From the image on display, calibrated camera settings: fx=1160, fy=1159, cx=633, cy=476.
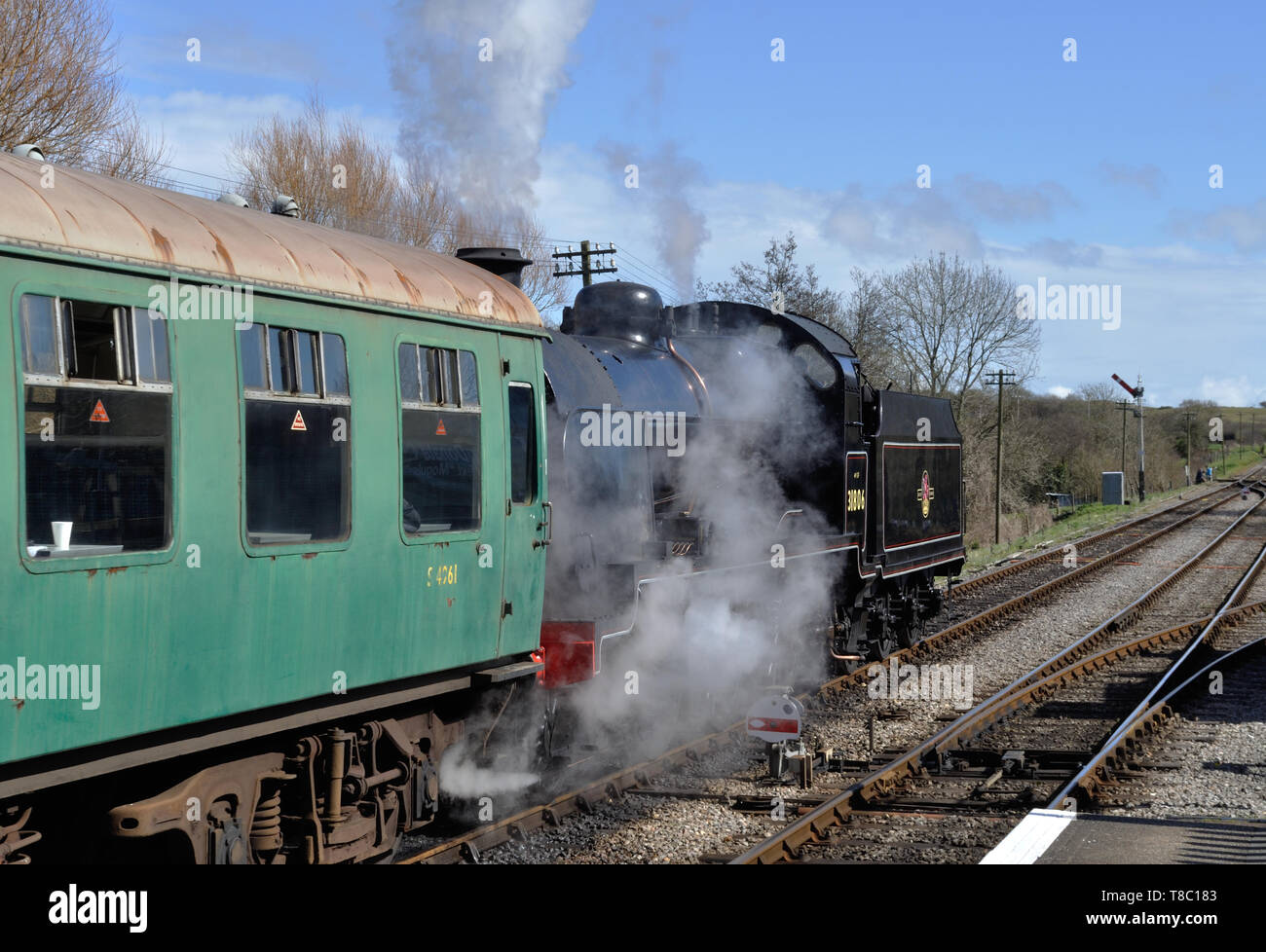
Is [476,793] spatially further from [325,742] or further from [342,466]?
[342,466]

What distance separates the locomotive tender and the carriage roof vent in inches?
19.4

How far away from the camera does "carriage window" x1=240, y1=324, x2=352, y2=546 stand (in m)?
4.61

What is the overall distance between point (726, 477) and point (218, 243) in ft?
21.0

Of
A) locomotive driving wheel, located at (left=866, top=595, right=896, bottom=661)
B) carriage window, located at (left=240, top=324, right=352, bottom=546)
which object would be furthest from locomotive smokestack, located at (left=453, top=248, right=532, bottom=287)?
locomotive driving wheel, located at (left=866, top=595, right=896, bottom=661)

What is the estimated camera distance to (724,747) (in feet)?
30.4

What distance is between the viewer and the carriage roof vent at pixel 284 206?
5.96 metres

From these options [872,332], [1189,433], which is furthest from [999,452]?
[1189,433]

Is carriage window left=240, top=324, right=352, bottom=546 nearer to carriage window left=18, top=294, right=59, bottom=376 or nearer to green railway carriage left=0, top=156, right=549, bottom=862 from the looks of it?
green railway carriage left=0, top=156, right=549, bottom=862

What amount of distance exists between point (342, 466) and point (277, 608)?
2.30 feet

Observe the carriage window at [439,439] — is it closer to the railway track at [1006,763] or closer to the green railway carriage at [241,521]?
the green railway carriage at [241,521]

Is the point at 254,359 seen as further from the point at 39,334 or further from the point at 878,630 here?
the point at 878,630

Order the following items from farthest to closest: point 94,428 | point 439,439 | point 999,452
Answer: point 999,452 → point 439,439 → point 94,428

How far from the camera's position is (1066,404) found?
8069 centimetres
